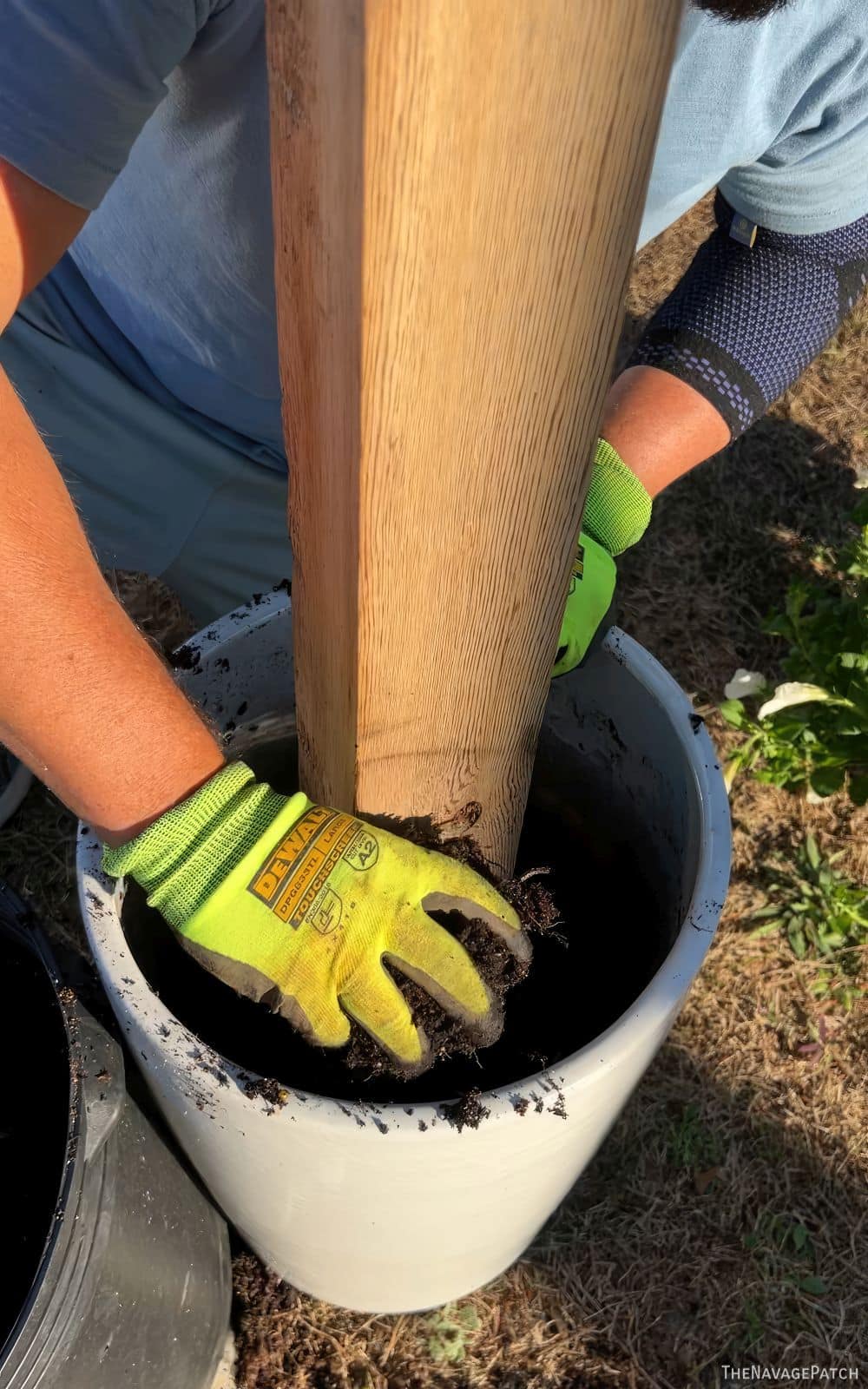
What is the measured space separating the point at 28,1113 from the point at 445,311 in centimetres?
121

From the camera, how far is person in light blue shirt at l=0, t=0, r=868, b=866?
2.53ft

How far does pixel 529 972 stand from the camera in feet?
3.51

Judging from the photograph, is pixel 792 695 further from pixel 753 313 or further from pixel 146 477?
pixel 146 477

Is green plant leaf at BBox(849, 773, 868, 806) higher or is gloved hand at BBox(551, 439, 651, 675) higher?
gloved hand at BBox(551, 439, 651, 675)

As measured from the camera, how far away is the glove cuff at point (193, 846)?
33.9 inches

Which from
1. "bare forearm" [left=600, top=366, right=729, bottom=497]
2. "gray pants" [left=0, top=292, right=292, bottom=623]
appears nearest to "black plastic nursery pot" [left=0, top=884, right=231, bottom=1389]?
"gray pants" [left=0, top=292, right=292, bottom=623]

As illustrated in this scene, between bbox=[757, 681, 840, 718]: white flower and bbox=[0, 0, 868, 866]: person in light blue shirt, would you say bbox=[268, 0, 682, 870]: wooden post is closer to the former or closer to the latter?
bbox=[0, 0, 868, 866]: person in light blue shirt

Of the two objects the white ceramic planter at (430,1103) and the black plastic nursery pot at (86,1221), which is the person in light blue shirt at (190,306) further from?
the black plastic nursery pot at (86,1221)

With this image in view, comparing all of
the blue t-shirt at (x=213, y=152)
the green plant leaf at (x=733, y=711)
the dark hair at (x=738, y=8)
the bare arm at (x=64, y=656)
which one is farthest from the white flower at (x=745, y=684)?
the dark hair at (x=738, y=8)

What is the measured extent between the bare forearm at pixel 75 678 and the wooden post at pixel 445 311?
173mm

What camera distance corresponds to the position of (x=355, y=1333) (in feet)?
4.89

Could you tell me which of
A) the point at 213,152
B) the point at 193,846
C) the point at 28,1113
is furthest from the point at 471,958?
the point at 213,152

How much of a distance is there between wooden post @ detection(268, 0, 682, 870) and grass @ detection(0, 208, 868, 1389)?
1.17m

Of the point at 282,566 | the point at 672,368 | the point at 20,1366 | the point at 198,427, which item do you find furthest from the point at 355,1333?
the point at 672,368
